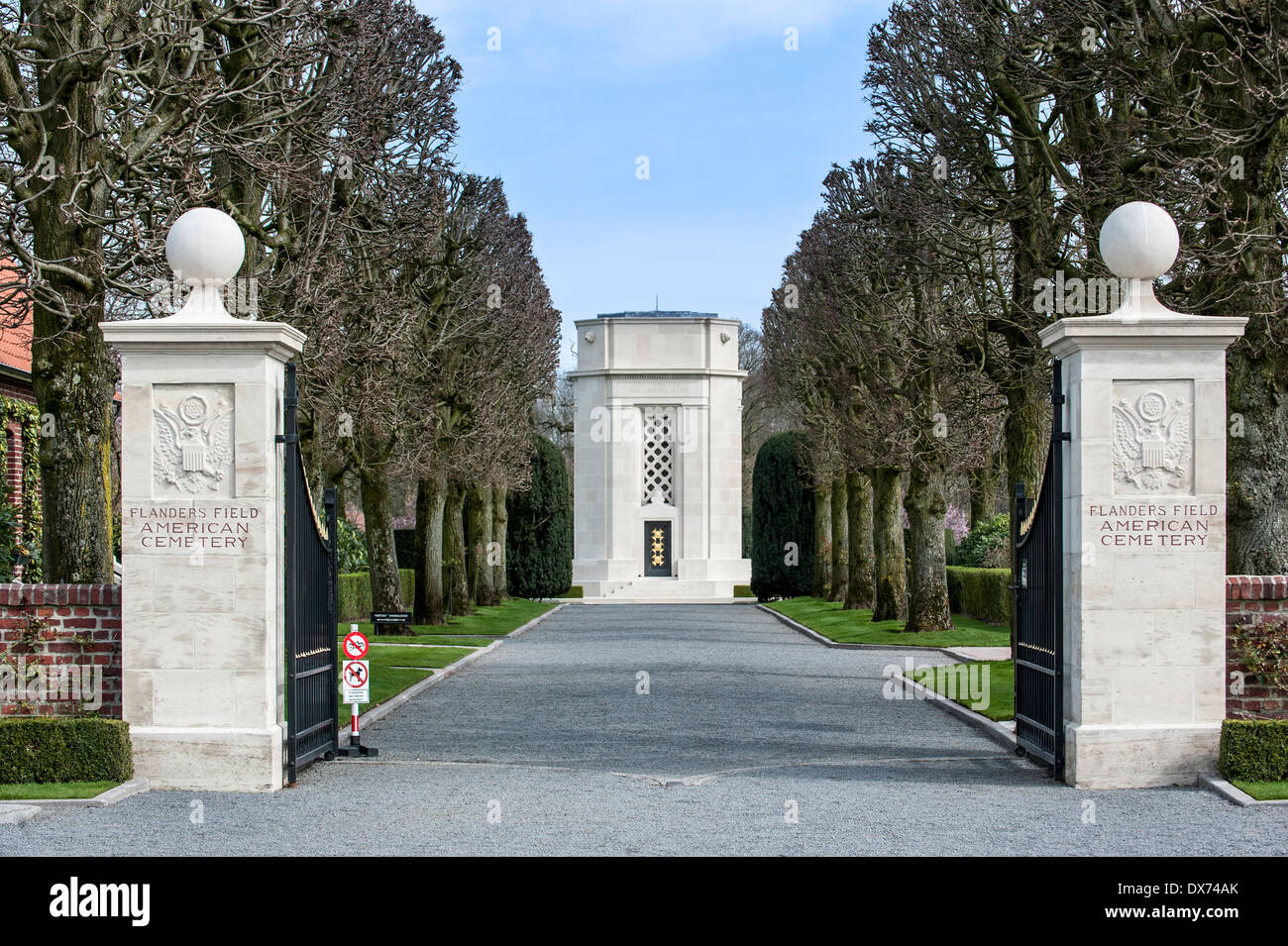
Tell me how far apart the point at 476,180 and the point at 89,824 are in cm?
2146

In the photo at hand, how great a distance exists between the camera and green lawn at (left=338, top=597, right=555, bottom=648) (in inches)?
1023

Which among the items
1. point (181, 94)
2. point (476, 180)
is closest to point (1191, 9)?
point (181, 94)

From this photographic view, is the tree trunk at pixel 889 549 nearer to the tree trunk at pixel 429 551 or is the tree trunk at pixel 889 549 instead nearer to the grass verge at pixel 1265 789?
the tree trunk at pixel 429 551

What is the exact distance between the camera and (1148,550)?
10.1m

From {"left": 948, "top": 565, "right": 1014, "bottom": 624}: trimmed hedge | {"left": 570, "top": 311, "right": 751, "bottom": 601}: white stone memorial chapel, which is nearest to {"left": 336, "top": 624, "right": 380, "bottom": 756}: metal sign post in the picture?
{"left": 948, "top": 565, "right": 1014, "bottom": 624}: trimmed hedge

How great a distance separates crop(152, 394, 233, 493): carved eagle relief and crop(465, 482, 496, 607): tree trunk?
86.1 feet

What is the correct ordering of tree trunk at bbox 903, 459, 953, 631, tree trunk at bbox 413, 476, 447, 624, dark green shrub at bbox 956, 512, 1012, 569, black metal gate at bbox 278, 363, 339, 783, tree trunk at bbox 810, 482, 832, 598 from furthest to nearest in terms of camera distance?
→ tree trunk at bbox 810, 482, 832, 598, dark green shrub at bbox 956, 512, 1012, 569, tree trunk at bbox 413, 476, 447, 624, tree trunk at bbox 903, 459, 953, 631, black metal gate at bbox 278, 363, 339, 783

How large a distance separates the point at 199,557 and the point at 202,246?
2234mm

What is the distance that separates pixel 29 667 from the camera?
34.7ft

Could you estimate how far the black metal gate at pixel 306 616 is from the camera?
33.8ft

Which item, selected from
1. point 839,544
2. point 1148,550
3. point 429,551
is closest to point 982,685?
point 1148,550

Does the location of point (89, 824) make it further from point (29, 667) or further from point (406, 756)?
point (406, 756)

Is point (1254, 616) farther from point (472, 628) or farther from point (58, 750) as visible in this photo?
point (472, 628)

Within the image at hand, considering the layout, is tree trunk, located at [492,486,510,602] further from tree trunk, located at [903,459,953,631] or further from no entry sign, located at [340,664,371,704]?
Answer: no entry sign, located at [340,664,371,704]
